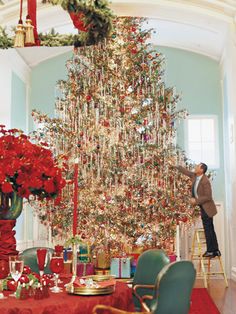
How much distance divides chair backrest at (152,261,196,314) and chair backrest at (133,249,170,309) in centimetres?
98

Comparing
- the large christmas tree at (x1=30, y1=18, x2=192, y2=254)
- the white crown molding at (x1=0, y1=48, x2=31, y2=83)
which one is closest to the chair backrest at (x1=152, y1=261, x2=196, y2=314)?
the large christmas tree at (x1=30, y1=18, x2=192, y2=254)

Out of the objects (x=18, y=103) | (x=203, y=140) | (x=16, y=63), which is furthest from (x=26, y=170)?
(x=203, y=140)

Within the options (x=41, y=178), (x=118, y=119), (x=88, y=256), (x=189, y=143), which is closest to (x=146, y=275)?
(x=41, y=178)

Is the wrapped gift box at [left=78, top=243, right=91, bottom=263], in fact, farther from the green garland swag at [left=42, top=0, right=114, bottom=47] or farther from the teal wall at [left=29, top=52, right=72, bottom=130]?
the green garland swag at [left=42, top=0, right=114, bottom=47]

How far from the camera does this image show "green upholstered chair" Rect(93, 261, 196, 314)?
3090 mm

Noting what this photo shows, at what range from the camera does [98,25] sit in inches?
168

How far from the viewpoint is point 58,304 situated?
119 inches

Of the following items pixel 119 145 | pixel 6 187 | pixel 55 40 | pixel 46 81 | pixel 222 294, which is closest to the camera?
pixel 6 187

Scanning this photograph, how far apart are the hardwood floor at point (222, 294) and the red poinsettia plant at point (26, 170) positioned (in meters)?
3.60

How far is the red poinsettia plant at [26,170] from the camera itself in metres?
3.59

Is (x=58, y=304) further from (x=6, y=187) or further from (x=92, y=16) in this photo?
(x=92, y=16)

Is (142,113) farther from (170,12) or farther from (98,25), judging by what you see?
(98,25)

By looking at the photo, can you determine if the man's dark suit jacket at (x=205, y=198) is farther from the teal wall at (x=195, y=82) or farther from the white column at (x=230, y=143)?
the teal wall at (x=195, y=82)

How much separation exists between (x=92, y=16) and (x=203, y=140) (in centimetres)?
802
